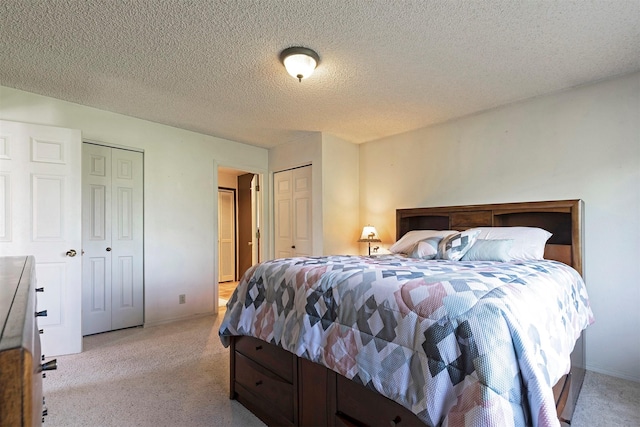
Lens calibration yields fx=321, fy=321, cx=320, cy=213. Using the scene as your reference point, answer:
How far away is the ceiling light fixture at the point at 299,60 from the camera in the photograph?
2.25m

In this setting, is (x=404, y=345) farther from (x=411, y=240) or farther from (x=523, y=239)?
(x=411, y=240)

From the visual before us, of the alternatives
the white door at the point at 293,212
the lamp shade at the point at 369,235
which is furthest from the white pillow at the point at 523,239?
the white door at the point at 293,212

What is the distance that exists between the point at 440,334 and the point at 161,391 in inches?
80.8

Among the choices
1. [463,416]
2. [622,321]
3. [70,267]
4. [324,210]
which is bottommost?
[622,321]

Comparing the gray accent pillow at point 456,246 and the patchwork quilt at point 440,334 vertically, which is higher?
the gray accent pillow at point 456,246

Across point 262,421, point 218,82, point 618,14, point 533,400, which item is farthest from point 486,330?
point 218,82

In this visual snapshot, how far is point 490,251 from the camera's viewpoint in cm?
254

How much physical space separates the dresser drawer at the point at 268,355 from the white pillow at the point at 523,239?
6.24ft

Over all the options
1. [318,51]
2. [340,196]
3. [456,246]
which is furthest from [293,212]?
[318,51]

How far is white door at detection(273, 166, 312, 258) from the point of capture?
14.5 feet

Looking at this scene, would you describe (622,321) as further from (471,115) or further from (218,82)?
(218,82)

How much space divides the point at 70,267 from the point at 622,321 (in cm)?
468

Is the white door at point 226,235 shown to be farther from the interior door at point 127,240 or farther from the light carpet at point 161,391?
the light carpet at point 161,391

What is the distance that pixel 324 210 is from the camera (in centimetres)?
411
